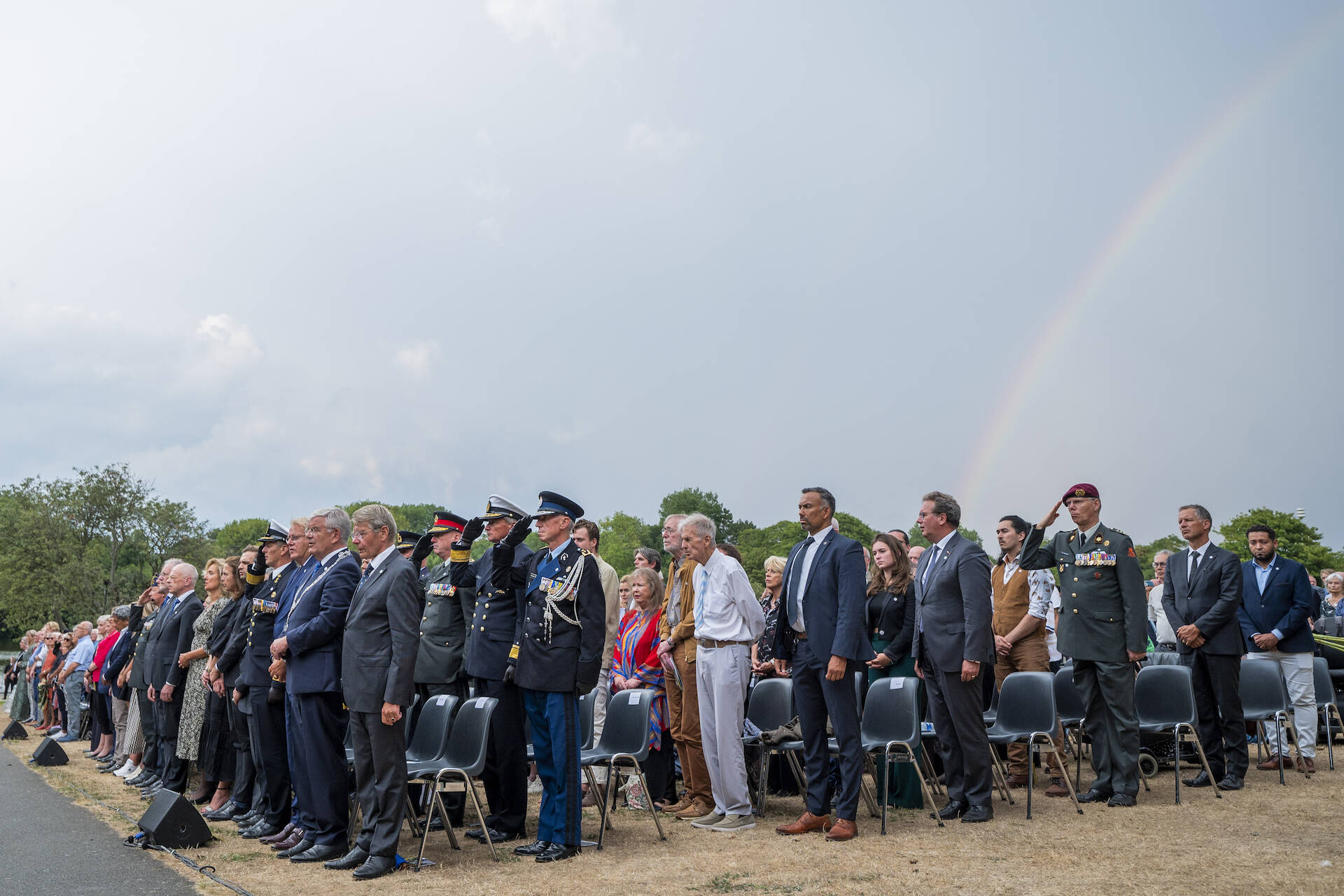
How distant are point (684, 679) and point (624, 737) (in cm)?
63

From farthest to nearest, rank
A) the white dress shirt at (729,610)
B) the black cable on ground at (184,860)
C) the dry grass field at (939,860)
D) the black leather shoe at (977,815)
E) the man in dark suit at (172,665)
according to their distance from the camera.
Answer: the man in dark suit at (172,665) → the white dress shirt at (729,610) → the black leather shoe at (977,815) → the black cable on ground at (184,860) → the dry grass field at (939,860)

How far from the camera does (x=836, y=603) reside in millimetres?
6762

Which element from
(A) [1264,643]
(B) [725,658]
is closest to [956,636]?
(B) [725,658]

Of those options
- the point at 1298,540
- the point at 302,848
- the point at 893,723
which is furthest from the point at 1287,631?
the point at 1298,540

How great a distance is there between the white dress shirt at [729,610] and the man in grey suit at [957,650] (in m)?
1.21

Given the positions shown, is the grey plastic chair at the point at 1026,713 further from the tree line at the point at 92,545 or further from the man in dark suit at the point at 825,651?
the tree line at the point at 92,545

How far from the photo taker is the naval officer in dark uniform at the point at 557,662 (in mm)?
6188

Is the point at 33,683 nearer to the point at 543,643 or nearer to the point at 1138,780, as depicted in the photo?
the point at 543,643

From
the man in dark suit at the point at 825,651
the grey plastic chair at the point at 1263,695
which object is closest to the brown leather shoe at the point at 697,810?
the man in dark suit at the point at 825,651

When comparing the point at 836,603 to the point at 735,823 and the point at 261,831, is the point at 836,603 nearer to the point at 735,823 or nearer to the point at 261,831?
the point at 735,823

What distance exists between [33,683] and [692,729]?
17734 mm

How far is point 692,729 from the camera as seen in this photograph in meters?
7.56

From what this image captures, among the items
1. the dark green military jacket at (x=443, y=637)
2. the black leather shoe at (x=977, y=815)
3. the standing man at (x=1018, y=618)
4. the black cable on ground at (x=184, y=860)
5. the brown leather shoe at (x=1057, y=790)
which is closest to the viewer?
the black cable on ground at (x=184, y=860)

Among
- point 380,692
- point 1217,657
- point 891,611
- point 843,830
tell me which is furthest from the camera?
point 891,611
